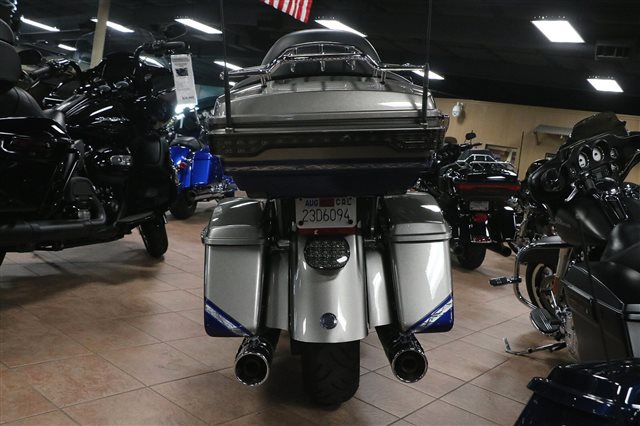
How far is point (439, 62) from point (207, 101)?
505cm

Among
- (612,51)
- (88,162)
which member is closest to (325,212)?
(88,162)

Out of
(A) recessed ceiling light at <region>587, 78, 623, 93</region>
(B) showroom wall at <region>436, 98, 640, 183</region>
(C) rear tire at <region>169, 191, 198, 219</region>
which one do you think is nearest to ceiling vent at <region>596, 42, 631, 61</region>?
(A) recessed ceiling light at <region>587, 78, 623, 93</region>

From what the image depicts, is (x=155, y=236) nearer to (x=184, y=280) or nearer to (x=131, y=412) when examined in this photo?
(x=184, y=280)

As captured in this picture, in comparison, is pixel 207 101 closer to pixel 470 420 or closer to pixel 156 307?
pixel 156 307

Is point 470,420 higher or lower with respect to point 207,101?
lower

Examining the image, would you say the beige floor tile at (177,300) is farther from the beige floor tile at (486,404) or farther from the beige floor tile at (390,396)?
the beige floor tile at (486,404)

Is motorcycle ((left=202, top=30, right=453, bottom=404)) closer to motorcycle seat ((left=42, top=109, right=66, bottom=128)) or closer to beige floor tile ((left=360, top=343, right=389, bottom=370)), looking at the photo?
beige floor tile ((left=360, top=343, right=389, bottom=370))

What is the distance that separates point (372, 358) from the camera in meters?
2.77

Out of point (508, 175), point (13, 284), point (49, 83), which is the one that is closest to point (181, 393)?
point (13, 284)

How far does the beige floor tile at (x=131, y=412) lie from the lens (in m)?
2.03

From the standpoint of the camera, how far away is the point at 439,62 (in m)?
12.9

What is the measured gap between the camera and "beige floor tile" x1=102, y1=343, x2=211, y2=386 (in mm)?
2418

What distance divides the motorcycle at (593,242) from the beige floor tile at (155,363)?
152 centimetres

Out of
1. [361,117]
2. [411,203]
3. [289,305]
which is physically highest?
[361,117]
